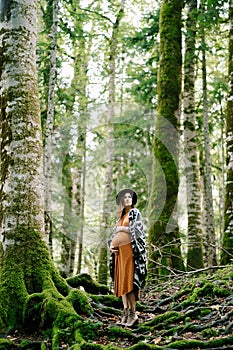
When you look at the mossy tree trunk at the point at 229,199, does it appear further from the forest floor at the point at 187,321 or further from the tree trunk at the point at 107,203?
the tree trunk at the point at 107,203

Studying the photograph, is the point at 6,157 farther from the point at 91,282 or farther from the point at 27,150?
the point at 91,282

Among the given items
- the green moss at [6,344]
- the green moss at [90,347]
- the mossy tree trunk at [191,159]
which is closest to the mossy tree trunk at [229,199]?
the mossy tree trunk at [191,159]

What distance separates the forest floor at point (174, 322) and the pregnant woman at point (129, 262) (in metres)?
0.30

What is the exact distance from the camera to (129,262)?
247 inches

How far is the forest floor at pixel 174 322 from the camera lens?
5012 mm

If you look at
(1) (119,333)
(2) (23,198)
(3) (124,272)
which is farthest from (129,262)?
(2) (23,198)

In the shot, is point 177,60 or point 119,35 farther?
point 119,35

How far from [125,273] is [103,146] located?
14.6 m

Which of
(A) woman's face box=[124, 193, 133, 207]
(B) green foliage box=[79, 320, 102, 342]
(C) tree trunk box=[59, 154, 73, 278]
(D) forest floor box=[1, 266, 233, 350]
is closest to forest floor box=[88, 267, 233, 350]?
(D) forest floor box=[1, 266, 233, 350]

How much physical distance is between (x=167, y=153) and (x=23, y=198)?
5644mm

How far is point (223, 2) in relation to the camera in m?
12.1

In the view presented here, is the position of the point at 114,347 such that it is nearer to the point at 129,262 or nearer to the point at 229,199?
the point at 129,262

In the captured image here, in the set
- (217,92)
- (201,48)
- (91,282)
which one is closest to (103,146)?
(217,92)

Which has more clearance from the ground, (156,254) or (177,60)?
(177,60)
